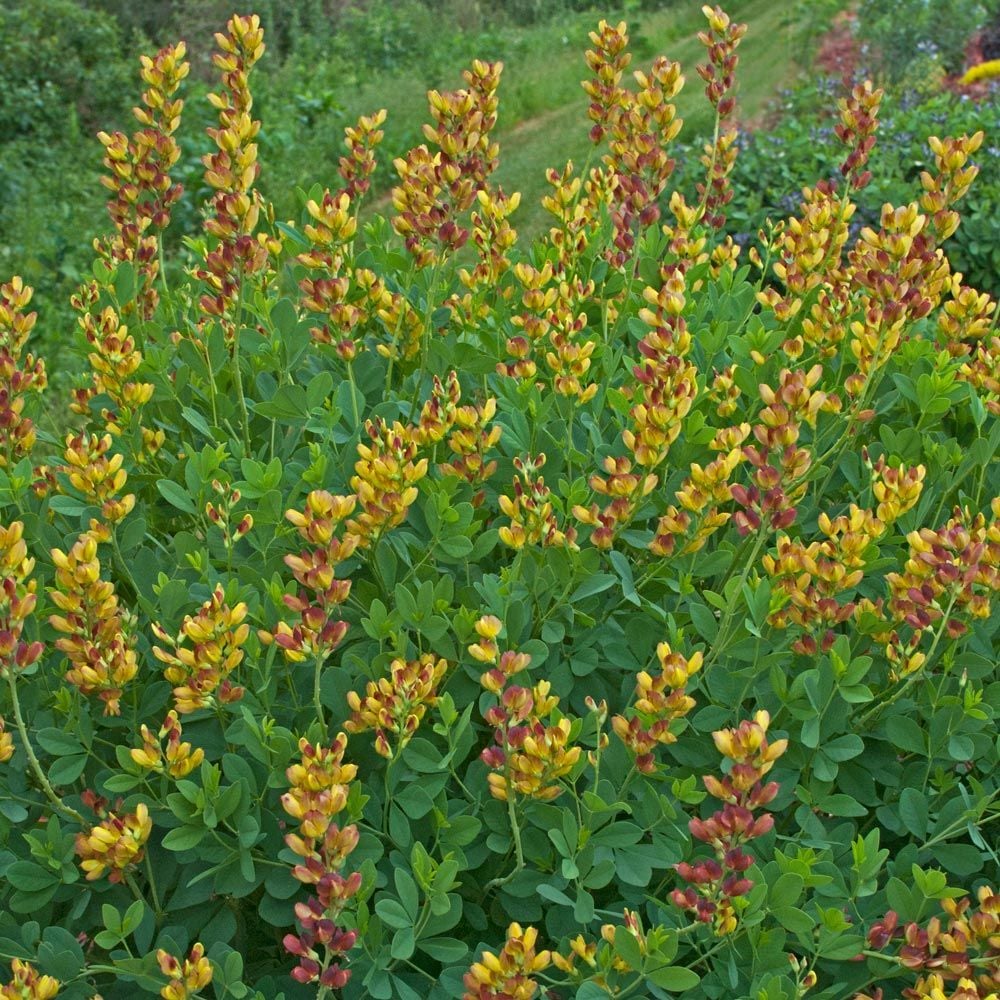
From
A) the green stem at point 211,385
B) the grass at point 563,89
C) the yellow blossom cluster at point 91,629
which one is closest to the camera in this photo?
the yellow blossom cluster at point 91,629

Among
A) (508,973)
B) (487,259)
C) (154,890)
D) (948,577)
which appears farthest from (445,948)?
(487,259)

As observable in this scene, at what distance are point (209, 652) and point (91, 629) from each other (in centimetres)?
20

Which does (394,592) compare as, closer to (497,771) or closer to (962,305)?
(497,771)

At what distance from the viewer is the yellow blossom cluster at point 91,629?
1750mm

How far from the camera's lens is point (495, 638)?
6.10 ft

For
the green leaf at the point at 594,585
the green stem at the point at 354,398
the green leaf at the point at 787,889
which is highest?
the green stem at the point at 354,398

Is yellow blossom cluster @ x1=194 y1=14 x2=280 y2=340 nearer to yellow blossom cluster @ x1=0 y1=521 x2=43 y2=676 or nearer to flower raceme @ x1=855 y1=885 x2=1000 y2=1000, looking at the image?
yellow blossom cluster @ x1=0 y1=521 x2=43 y2=676

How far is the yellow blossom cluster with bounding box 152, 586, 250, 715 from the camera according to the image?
173 cm

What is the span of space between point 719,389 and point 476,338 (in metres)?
0.49

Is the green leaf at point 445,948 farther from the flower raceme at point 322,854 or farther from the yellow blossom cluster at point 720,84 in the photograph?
the yellow blossom cluster at point 720,84

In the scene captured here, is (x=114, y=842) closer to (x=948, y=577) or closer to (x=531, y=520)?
(x=531, y=520)

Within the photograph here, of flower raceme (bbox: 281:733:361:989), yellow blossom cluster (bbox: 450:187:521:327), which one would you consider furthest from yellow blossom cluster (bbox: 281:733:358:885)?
yellow blossom cluster (bbox: 450:187:521:327)

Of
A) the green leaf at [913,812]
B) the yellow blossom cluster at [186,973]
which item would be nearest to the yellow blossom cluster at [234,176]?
the yellow blossom cluster at [186,973]

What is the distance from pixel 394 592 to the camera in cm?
201
